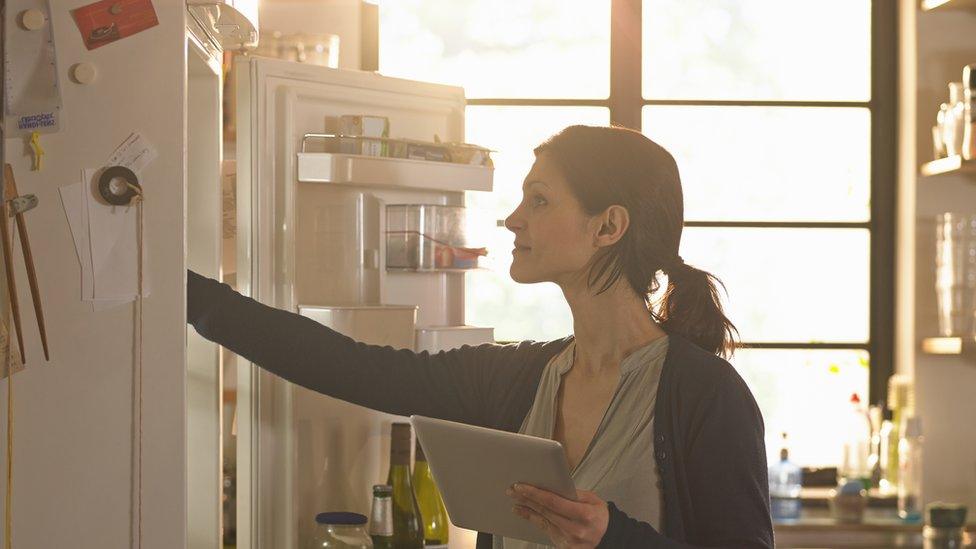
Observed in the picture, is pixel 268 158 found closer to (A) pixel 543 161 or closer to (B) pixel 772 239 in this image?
(A) pixel 543 161

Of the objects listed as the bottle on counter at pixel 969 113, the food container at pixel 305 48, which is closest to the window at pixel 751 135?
the bottle on counter at pixel 969 113

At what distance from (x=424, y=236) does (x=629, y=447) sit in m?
0.69

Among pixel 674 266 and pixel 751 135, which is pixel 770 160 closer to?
pixel 751 135

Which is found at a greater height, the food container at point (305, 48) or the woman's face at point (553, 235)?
the food container at point (305, 48)

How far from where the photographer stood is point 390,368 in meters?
1.69

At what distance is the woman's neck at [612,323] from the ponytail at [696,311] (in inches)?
1.4

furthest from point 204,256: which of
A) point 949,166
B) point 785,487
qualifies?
point 949,166

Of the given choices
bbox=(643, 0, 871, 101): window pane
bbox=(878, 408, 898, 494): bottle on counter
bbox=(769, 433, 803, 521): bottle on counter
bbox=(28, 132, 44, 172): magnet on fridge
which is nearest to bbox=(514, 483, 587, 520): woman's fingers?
bbox=(28, 132, 44, 172): magnet on fridge

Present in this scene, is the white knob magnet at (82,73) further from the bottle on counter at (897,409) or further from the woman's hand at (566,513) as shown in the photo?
the bottle on counter at (897,409)

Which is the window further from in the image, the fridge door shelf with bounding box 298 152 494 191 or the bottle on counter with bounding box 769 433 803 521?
the fridge door shelf with bounding box 298 152 494 191

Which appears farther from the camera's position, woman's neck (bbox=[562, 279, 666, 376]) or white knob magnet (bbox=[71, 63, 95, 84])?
woman's neck (bbox=[562, 279, 666, 376])

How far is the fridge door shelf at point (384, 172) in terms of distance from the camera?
6.07 ft

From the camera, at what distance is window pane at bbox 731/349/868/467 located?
A: 3076 mm

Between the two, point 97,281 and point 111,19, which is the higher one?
point 111,19
